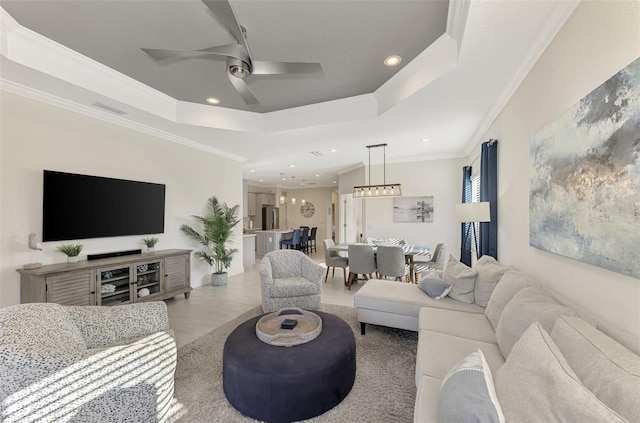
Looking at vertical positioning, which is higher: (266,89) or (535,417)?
(266,89)

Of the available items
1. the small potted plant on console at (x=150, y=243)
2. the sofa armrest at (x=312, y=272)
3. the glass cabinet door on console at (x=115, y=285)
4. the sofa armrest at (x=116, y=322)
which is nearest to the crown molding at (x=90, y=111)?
the small potted plant on console at (x=150, y=243)

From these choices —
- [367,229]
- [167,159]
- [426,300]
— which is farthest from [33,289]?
[367,229]

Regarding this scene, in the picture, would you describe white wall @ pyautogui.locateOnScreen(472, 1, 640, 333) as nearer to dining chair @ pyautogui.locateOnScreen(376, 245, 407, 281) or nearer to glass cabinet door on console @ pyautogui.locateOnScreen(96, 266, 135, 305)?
dining chair @ pyautogui.locateOnScreen(376, 245, 407, 281)

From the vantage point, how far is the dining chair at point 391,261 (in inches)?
177

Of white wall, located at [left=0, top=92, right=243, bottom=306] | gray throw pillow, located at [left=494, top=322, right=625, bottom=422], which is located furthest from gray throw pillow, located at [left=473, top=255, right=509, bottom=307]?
white wall, located at [left=0, top=92, right=243, bottom=306]

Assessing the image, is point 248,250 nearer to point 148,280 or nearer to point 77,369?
point 148,280

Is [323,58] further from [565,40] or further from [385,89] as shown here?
[565,40]

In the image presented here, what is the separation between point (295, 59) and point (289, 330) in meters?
2.74

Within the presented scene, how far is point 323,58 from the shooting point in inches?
109

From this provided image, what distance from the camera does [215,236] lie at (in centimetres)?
507

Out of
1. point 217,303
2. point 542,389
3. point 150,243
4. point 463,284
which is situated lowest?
point 217,303

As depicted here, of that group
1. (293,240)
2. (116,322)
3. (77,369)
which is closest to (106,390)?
(77,369)

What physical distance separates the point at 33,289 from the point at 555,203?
191 inches

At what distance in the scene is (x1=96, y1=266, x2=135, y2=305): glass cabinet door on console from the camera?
3.25m
